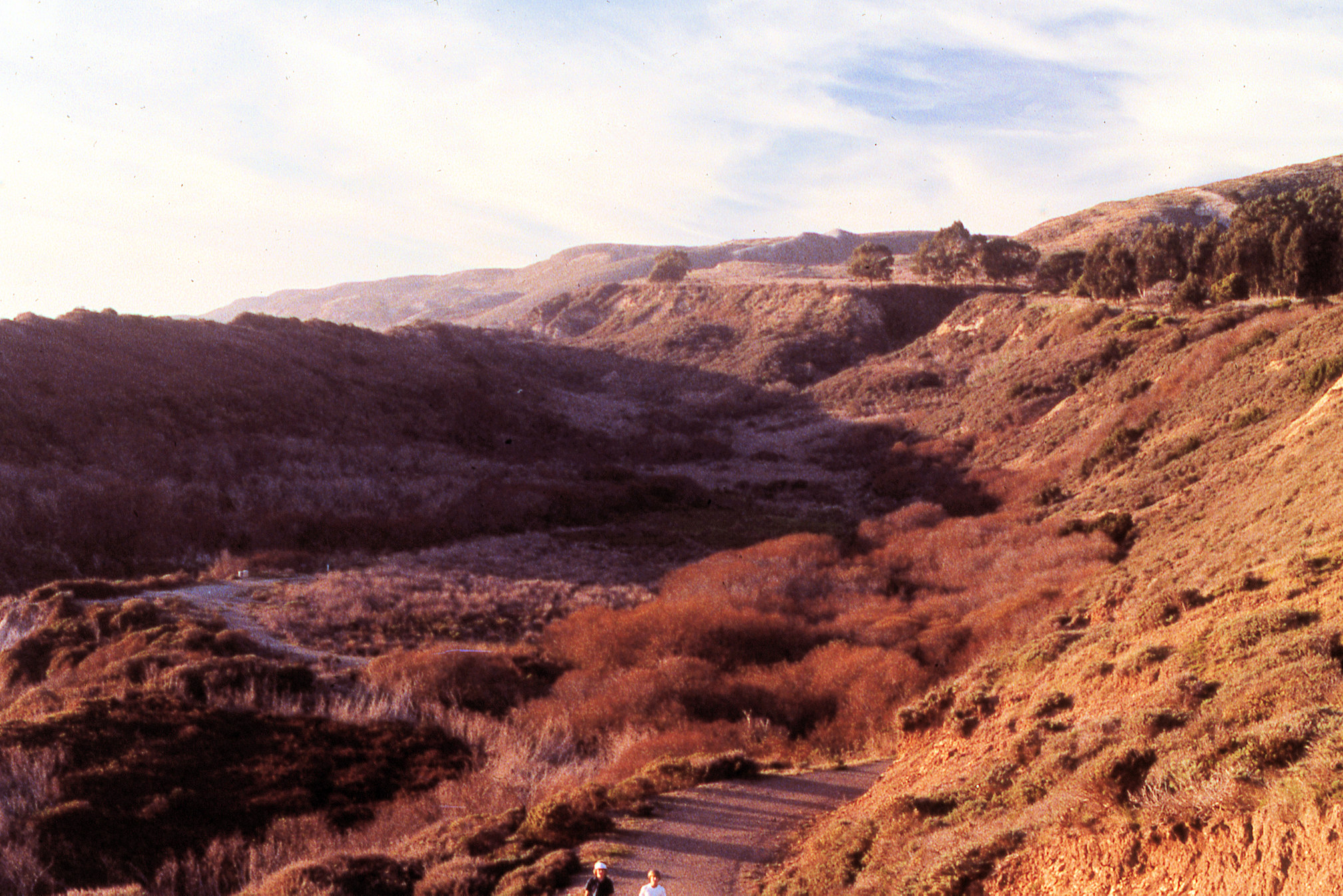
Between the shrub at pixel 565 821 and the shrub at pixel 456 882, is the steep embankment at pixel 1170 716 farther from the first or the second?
the shrub at pixel 456 882

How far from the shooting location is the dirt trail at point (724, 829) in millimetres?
7863

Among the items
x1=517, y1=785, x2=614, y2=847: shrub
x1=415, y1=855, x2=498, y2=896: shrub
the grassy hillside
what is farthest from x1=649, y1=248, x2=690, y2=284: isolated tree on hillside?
x1=415, y1=855, x2=498, y2=896: shrub

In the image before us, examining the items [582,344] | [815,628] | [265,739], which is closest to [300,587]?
[265,739]

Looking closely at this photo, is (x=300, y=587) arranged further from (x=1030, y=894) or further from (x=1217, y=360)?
(x=1217, y=360)

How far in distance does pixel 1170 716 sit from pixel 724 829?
460 centimetres

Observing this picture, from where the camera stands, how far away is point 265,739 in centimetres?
1343

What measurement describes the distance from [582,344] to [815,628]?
73.7 meters

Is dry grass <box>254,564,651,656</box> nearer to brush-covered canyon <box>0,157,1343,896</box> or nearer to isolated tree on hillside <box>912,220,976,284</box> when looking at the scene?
brush-covered canyon <box>0,157,1343,896</box>

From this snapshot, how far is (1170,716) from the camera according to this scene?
21.7ft

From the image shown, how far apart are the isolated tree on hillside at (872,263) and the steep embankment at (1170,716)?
2687 inches

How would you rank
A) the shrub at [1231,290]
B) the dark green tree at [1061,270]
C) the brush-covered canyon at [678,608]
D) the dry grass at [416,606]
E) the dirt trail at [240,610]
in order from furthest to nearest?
the dark green tree at [1061,270] → the shrub at [1231,290] → the dry grass at [416,606] → the dirt trail at [240,610] → the brush-covered canyon at [678,608]

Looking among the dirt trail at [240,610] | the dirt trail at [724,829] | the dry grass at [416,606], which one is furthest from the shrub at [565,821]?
the dry grass at [416,606]

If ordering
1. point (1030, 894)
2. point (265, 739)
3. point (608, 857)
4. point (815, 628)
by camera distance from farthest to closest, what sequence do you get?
point (815, 628), point (265, 739), point (608, 857), point (1030, 894)

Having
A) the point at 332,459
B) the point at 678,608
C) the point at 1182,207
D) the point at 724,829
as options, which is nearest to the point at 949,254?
the point at 1182,207
